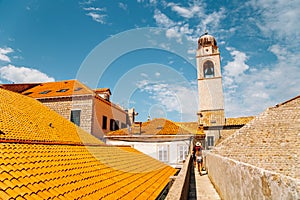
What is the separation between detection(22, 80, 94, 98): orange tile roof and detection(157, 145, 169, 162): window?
9182 millimetres

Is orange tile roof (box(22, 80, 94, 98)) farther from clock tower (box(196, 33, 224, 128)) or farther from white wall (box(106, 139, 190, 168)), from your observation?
clock tower (box(196, 33, 224, 128))

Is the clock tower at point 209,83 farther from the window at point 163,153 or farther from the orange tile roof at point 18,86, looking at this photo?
the orange tile roof at point 18,86

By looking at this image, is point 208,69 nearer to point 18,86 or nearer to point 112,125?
point 112,125

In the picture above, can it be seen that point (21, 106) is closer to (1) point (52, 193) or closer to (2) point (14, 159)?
(2) point (14, 159)

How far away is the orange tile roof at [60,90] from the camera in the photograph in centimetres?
2144

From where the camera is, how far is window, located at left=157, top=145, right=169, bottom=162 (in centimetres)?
Result: 1864

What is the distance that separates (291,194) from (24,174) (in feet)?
16.0

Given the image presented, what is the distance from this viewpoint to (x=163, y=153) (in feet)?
61.6

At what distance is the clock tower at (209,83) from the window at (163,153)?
13.8 meters

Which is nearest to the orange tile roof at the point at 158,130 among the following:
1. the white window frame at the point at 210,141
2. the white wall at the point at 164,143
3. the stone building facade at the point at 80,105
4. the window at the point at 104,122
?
the white wall at the point at 164,143

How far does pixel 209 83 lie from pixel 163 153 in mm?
22094

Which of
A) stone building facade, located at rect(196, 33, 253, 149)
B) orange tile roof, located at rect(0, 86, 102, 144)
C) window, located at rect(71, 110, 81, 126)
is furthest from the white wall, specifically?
stone building facade, located at rect(196, 33, 253, 149)

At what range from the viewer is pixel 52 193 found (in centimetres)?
423

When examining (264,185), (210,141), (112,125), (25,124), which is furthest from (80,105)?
(264,185)
